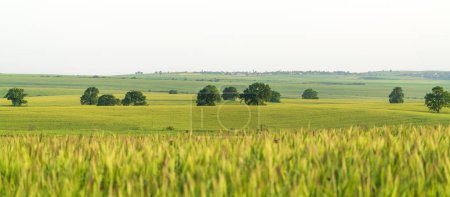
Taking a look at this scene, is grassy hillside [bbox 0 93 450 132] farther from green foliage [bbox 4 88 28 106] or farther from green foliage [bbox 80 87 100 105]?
green foliage [bbox 80 87 100 105]

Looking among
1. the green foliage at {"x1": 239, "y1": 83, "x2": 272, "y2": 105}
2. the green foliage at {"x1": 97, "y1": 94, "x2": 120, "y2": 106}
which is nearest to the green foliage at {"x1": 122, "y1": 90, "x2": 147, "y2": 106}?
the green foliage at {"x1": 97, "y1": 94, "x2": 120, "y2": 106}

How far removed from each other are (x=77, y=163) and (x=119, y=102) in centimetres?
10432

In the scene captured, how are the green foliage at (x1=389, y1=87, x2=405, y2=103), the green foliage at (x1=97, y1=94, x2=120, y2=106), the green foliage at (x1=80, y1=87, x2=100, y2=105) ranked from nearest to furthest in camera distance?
the green foliage at (x1=97, y1=94, x2=120, y2=106) → the green foliage at (x1=80, y1=87, x2=100, y2=105) → the green foliage at (x1=389, y1=87, x2=405, y2=103)

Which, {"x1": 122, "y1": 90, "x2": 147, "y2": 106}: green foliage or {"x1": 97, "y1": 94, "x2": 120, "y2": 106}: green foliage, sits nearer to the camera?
{"x1": 122, "y1": 90, "x2": 147, "y2": 106}: green foliage

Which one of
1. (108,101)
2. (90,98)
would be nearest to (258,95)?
(108,101)

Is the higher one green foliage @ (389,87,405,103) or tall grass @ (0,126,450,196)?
tall grass @ (0,126,450,196)

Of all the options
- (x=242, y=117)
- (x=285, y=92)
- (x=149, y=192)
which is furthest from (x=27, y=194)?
(x=285, y=92)

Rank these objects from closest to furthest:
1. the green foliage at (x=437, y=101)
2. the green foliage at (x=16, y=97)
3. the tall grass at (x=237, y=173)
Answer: the tall grass at (x=237, y=173)
the green foliage at (x=437, y=101)
the green foliage at (x=16, y=97)

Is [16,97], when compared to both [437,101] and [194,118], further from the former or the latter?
[437,101]

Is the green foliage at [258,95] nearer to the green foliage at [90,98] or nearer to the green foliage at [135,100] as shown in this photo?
the green foliage at [135,100]

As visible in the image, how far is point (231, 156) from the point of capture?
5164mm

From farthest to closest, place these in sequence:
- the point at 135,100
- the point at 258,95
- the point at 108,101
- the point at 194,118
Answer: the point at 108,101, the point at 135,100, the point at 258,95, the point at 194,118

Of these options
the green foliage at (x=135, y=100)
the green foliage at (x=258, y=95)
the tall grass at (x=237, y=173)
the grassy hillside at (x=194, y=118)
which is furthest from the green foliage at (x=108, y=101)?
the tall grass at (x=237, y=173)

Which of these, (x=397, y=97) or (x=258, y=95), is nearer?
(x=258, y=95)
